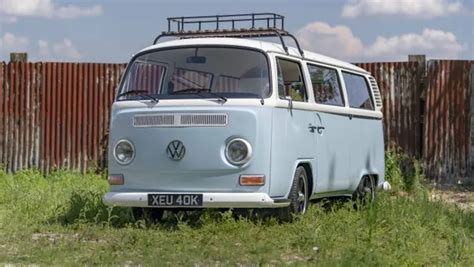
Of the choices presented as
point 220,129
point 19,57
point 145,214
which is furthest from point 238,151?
point 19,57

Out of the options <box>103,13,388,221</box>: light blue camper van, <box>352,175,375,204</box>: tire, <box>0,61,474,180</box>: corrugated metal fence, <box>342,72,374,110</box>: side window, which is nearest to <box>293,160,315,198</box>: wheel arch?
<box>103,13,388,221</box>: light blue camper van

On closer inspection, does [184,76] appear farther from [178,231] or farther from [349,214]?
[349,214]

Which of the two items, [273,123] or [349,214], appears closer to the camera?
[273,123]

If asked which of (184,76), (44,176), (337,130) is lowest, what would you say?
(44,176)

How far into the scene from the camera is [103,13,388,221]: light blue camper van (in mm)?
7934

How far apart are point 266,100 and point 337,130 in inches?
75.8

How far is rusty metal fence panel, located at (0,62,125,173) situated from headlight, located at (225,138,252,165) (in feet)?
23.7

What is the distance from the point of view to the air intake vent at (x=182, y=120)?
796cm

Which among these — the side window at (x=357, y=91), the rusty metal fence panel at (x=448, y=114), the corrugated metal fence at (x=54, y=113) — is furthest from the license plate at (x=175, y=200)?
the rusty metal fence panel at (x=448, y=114)

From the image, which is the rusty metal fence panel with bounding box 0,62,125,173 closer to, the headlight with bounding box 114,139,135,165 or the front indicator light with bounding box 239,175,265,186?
the headlight with bounding box 114,139,135,165

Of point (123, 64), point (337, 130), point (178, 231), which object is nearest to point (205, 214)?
point (178, 231)

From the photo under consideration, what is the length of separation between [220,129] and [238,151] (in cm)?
29

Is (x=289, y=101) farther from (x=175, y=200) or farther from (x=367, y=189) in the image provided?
(x=367, y=189)

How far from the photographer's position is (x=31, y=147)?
14.8 m
